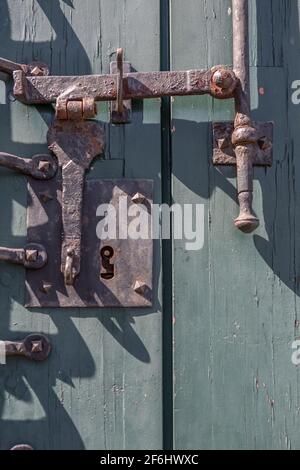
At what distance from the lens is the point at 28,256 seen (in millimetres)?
1532

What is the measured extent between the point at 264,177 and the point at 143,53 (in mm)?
398

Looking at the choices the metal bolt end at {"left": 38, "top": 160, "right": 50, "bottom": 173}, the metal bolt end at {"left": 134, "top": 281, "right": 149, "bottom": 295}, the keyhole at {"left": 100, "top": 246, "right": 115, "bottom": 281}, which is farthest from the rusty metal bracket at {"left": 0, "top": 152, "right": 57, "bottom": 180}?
the metal bolt end at {"left": 134, "top": 281, "right": 149, "bottom": 295}

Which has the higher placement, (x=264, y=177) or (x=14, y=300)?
(x=264, y=177)

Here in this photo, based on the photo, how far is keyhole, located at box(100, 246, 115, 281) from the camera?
154cm

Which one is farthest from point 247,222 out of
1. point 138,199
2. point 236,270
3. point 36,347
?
point 36,347

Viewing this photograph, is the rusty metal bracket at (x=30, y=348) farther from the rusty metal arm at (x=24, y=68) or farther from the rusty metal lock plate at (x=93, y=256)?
the rusty metal arm at (x=24, y=68)

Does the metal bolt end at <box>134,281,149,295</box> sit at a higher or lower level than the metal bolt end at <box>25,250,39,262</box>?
lower

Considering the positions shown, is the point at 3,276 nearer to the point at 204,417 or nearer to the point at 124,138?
the point at 124,138

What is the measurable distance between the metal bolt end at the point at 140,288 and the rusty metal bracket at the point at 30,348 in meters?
0.23

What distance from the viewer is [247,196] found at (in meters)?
1.49

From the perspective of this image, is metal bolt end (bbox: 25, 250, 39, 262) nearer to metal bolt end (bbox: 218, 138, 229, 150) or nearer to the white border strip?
the white border strip

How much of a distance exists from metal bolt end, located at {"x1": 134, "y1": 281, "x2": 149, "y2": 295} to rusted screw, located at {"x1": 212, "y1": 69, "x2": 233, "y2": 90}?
0.46 m
